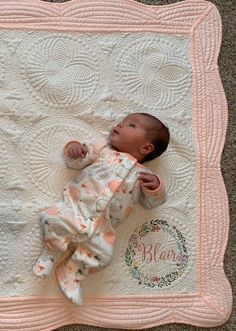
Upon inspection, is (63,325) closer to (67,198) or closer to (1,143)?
(67,198)

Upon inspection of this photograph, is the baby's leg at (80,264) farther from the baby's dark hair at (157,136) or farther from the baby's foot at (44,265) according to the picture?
the baby's dark hair at (157,136)

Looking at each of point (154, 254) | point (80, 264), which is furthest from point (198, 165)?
point (80, 264)

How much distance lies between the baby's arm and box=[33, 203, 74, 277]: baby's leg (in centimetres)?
15

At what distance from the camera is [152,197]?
1.12 meters

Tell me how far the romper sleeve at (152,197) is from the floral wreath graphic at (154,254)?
0.05m

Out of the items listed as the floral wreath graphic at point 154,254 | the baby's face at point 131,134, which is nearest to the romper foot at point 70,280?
the floral wreath graphic at point 154,254

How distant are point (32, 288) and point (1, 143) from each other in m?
0.29

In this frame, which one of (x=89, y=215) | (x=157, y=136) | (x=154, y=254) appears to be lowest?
(x=154, y=254)

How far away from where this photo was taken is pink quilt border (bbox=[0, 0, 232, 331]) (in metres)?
1.11

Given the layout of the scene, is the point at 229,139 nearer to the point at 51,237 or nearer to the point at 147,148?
the point at 147,148

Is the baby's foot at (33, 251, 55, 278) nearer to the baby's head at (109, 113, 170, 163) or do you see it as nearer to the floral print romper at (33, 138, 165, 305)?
the floral print romper at (33, 138, 165, 305)

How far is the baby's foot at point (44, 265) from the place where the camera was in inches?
42.8

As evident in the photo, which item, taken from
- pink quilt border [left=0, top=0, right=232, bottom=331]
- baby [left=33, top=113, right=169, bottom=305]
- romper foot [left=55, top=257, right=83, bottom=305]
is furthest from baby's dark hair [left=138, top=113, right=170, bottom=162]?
romper foot [left=55, top=257, right=83, bottom=305]

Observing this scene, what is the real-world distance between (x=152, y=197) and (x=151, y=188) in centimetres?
2
